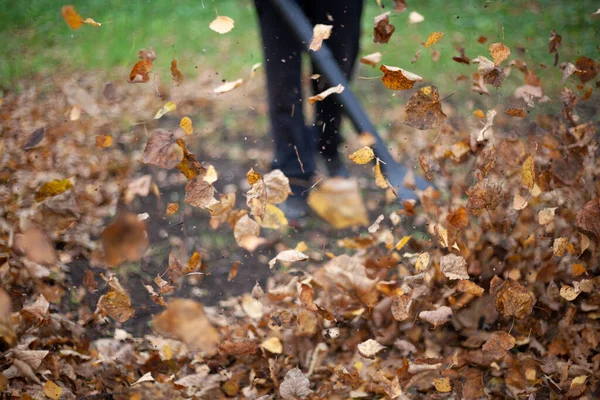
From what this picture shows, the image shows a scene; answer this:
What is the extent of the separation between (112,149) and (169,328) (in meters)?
1.47

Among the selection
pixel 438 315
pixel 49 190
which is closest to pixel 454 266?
pixel 438 315

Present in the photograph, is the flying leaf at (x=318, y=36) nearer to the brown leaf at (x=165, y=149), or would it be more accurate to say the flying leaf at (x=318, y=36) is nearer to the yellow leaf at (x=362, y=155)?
the yellow leaf at (x=362, y=155)

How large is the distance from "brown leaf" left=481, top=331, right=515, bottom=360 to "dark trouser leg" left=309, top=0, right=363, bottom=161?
810 millimetres

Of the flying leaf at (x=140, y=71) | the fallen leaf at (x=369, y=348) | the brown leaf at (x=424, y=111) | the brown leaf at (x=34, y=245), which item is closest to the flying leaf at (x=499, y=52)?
the brown leaf at (x=424, y=111)

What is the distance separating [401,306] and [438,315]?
110 millimetres

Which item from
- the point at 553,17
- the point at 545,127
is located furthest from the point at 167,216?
the point at 553,17

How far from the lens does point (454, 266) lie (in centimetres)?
121

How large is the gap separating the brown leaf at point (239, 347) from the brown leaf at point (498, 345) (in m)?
0.52

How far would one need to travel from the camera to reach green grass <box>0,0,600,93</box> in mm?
1709

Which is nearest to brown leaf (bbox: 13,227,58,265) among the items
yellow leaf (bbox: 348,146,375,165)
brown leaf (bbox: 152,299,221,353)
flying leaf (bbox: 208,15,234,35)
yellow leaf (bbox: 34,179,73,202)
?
yellow leaf (bbox: 34,179,73,202)

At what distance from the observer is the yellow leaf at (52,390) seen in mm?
1176

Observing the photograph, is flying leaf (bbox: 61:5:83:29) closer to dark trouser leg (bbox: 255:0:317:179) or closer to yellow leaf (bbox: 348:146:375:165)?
dark trouser leg (bbox: 255:0:317:179)

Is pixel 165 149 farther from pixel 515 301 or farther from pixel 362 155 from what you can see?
pixel 515 301

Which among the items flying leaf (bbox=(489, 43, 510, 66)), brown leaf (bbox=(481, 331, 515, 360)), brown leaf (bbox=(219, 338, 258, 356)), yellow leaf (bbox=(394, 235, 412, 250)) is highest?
flying leaf (bbox=(489, 43, 510, 66))
